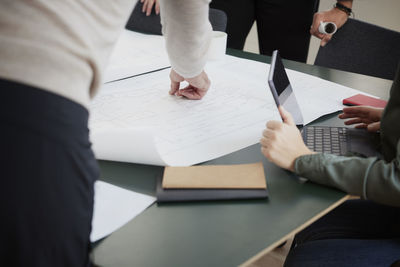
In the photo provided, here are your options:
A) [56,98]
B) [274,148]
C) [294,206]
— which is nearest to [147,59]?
[274,148]

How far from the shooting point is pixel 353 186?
0.75m

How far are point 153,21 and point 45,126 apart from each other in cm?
136

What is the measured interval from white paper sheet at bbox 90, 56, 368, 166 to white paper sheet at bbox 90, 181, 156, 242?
3.9 inches

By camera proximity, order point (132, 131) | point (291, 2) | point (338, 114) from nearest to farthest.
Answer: point (132, 131), point (338, 114), point (291, 2)

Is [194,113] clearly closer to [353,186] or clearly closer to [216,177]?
[216,177]

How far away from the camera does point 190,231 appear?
0.62 meters

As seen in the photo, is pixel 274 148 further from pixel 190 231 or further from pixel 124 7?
pixel 124 7

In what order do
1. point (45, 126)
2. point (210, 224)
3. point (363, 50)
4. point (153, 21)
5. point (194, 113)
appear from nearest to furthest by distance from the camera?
1. point (45, 126)
2. point (210, 224)
3. point (194, 113)
4. point (363, 50)
5. point (153, 21)

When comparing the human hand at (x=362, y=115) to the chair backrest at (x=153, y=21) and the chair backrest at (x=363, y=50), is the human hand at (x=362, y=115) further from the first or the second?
the chair backrest at (x=153, y=21)

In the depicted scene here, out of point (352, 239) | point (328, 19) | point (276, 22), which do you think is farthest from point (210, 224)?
point (276, 22)

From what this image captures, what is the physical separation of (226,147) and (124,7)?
45 centimetres

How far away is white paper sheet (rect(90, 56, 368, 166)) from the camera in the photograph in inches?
31.4

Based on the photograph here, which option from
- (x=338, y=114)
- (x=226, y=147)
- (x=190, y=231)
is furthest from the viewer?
(x=338, y=114)

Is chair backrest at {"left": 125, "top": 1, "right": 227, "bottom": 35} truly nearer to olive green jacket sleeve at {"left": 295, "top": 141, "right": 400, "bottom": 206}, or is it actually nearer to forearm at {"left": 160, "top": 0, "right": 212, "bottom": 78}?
forearm at {"left": 160, "top": 0, "right": 212, "bottom": 78}
